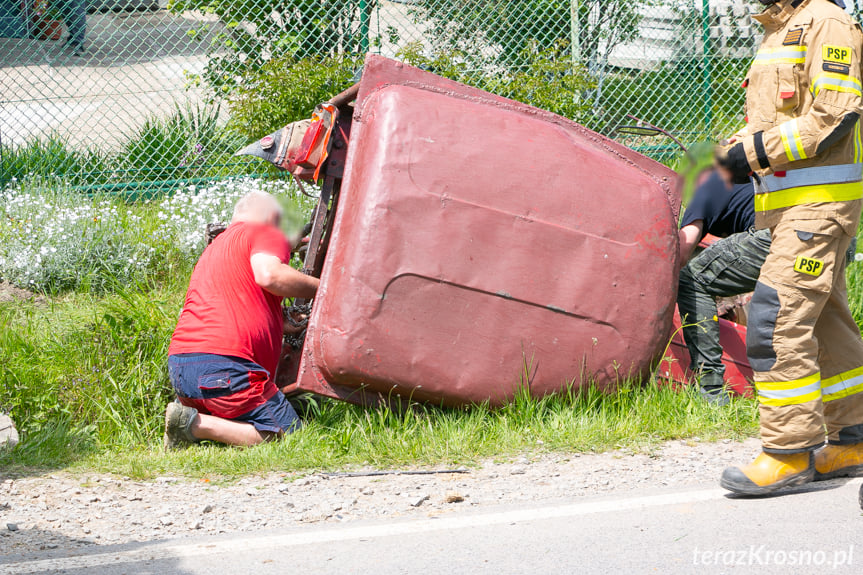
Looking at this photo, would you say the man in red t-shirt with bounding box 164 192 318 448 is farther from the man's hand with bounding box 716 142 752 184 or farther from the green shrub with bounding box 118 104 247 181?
the green shrub with bounding box 118 104 247 181

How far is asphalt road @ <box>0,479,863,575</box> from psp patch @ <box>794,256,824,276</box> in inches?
31.0

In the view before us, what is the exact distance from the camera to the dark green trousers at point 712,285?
402cm

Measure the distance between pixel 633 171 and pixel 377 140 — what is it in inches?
45.3

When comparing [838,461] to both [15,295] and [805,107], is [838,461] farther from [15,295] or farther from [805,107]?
[15,295]

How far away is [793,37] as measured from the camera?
10.00ft

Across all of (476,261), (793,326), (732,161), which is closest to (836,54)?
(732,161)

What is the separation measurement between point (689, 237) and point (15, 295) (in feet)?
12.6

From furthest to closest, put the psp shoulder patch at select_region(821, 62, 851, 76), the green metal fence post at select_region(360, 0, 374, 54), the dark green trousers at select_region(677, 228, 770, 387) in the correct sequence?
the green metal fence post at select_region(360, 0, 374, 54), the dark green trousers at select_region(677, 228, 770, 387), the psp shoulder patch at select_region(821, 62, 851, 76)

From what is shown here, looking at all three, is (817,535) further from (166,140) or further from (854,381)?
(166,140)

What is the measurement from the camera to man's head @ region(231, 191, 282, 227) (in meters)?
4.20

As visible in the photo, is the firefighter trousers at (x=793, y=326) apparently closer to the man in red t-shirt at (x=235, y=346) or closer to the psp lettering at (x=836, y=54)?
the psp lettering at (x=836, y=54)

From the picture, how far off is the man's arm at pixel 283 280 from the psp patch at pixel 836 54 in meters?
2.16

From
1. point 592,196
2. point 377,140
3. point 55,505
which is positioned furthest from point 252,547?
point 592,196

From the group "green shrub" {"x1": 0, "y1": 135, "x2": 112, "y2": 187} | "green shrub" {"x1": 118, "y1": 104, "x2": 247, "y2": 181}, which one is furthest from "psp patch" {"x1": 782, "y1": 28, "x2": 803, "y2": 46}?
"green shrub" {"x1": 0, "y1": 135, "x2": 112, "y2": 187}
